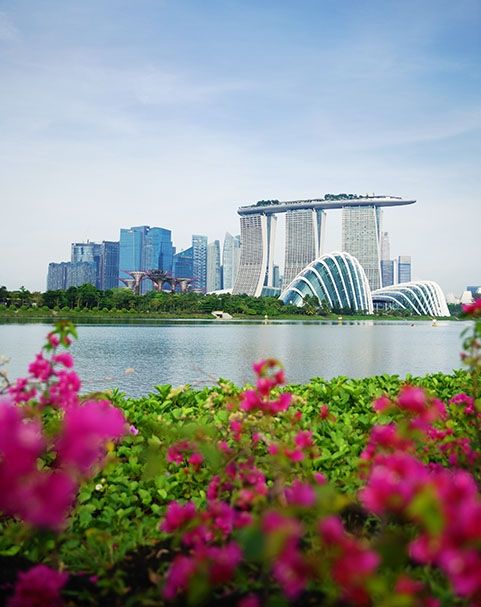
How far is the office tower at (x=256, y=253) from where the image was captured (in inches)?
4453

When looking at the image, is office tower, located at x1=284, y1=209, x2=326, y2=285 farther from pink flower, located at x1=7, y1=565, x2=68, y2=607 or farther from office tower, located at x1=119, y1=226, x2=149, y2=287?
pink flower, located at x1=7, y1=565, x2=68, y2=607

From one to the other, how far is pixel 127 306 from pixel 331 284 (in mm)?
38433

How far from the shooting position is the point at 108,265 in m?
189

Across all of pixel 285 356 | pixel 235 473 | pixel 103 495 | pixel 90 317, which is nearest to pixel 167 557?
pixel 235 473

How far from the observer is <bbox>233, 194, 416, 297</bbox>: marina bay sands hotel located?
113688 millimetres

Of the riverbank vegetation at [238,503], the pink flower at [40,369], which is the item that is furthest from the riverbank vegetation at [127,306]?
the pink flower at [40,369]

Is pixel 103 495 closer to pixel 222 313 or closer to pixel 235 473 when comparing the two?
pixel 235 473

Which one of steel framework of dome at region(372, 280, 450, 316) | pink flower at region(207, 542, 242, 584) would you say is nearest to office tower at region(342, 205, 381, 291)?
steel framework of dome at region(372, 280, 450, 316)

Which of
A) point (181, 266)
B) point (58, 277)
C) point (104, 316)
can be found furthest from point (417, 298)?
point (58, 277)

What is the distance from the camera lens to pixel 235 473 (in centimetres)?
232

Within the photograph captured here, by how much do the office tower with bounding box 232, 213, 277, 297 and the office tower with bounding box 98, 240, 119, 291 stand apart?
260 feet

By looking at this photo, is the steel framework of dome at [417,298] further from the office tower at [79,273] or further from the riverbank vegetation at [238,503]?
the office tower at [79,273]

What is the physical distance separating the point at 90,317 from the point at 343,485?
49.1 m

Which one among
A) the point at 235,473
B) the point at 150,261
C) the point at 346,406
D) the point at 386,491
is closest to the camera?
the point at 386,491
